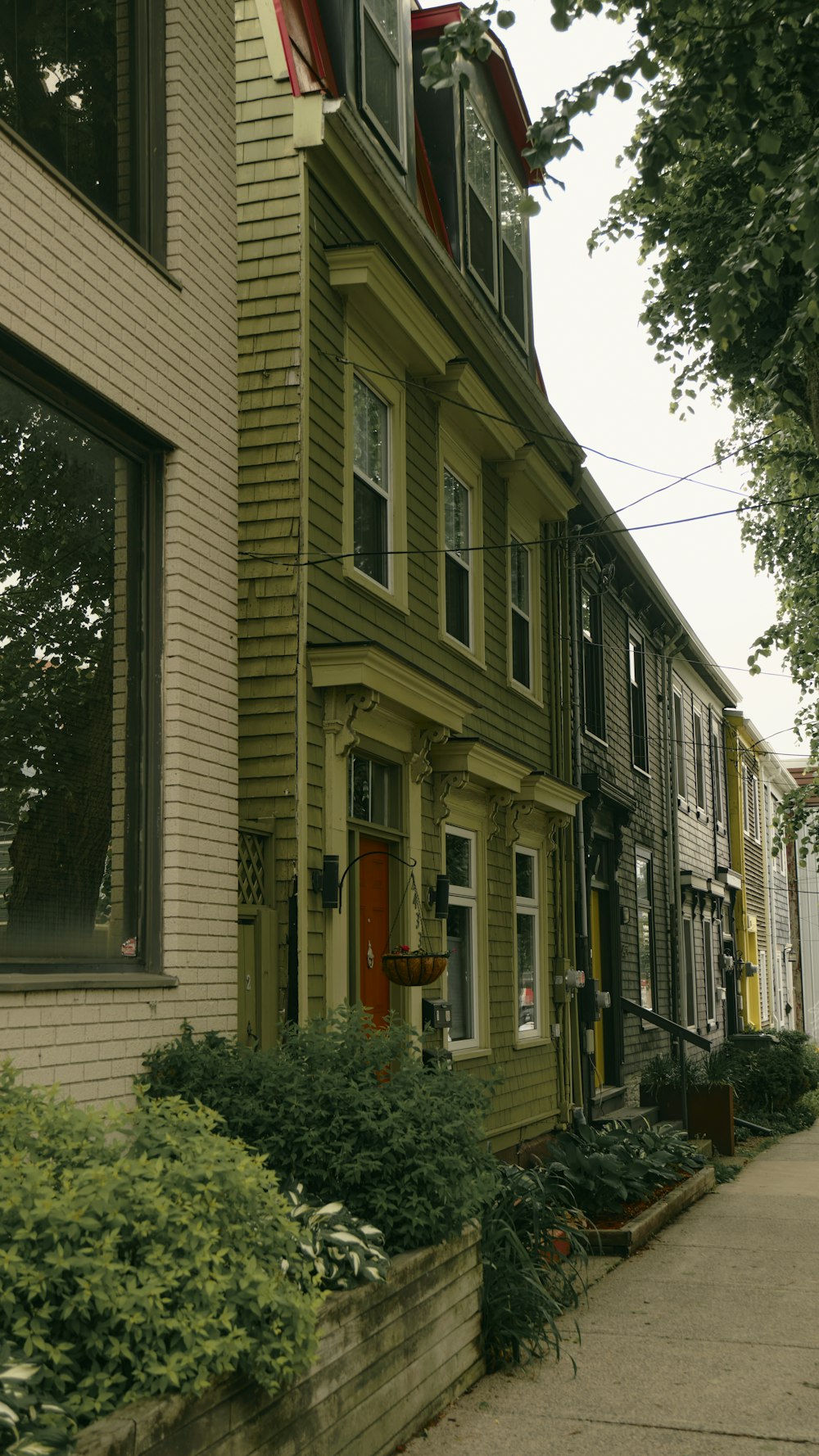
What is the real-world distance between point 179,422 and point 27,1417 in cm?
505

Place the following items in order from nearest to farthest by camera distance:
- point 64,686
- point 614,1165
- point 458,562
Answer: point 64,686
point 614,1165
point 458,562

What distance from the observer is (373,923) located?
33.4 ft

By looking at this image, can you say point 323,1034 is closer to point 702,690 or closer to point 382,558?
point 382,558

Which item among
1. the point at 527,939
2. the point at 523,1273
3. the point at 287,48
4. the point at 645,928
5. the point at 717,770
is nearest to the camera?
the point at 523,1273

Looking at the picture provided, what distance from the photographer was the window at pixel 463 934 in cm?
1184

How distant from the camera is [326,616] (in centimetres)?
916

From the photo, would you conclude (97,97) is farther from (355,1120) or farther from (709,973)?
(709,973)

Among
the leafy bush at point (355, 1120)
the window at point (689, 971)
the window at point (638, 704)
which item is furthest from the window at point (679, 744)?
the leafy bush at point (355, 1120)

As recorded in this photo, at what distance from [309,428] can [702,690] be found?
19.6 meters

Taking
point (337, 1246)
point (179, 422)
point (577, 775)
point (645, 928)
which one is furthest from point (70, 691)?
point (645, 928)

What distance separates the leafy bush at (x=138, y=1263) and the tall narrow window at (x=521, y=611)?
31.7ft

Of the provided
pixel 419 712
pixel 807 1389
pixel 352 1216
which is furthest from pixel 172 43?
pixel 807 1389

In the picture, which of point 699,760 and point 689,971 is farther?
point 699,760

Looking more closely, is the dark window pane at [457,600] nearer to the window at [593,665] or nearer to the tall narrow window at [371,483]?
the tall narrow window at [371,483]
